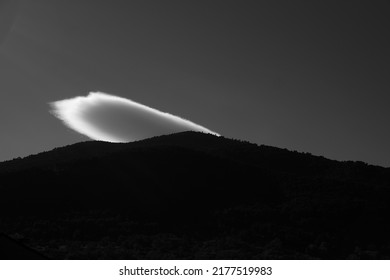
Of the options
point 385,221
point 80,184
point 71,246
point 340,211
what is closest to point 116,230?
point 71,246

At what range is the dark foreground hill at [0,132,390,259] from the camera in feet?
211

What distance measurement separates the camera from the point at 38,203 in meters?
79.4

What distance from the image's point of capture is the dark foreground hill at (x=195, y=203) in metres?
64.4

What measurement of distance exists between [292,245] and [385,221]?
58.2 feet

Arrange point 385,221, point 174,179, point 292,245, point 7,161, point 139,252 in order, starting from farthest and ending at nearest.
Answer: point 7,161, point 174,179, point 385,221, point 292,245, point 139,252

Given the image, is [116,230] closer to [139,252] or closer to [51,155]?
[139,252]

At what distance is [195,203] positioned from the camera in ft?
283

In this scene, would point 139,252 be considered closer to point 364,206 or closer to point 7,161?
point 364,206

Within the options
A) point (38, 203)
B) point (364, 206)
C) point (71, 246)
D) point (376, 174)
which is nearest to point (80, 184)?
point (38, 203)

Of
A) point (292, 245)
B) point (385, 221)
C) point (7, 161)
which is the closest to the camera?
point (292, 245)

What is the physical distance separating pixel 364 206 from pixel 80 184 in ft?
136

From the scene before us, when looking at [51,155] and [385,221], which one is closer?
[385,221]

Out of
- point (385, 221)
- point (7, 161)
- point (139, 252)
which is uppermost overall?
point (7, 161)

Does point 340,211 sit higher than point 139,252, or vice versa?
point 340,211
